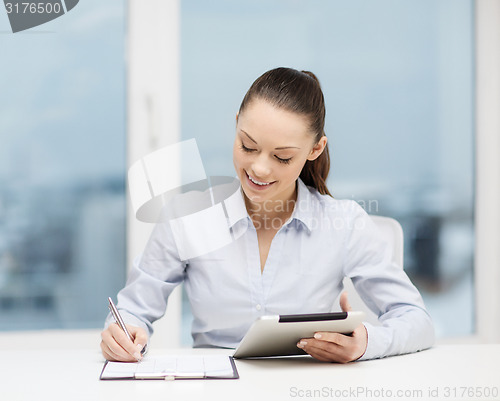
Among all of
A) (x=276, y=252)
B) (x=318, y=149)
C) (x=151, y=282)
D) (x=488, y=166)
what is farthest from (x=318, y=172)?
(x=488, y=166)

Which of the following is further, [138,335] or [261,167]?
[261,167]

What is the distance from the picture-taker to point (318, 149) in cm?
138

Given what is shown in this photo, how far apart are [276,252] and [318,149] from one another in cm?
27

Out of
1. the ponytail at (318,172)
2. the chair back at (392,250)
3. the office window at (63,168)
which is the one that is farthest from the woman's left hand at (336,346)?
the office window at (63,168)

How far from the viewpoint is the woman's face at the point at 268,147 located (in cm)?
123

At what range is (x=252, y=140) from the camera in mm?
1233

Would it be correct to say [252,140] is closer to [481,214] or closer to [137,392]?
[137,392]

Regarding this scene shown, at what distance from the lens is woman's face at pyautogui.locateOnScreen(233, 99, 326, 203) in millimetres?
1228

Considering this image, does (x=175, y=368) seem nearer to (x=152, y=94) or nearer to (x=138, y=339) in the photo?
(x=138, y=339)

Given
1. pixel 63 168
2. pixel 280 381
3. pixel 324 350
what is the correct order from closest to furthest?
pixel 280 381
pixel 324 350
pixel 63 168

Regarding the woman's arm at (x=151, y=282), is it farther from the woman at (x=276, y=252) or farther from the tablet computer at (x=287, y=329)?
the tablet computer at (x=287, y=329)

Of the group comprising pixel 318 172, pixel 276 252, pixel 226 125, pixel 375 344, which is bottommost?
pixel 375 344

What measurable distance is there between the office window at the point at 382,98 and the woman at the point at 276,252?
0.83 metres

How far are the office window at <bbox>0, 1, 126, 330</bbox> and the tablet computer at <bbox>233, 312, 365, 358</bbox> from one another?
1244 mm
